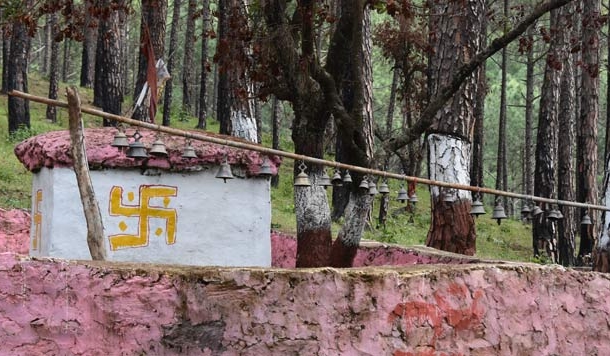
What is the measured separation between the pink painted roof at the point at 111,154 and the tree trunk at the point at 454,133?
7.13ft

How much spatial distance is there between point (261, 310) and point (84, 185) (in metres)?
1.62

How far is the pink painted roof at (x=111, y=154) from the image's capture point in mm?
7578

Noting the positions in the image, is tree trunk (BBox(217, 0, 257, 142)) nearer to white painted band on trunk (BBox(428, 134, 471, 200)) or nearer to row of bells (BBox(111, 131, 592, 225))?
row of bells (BBox(111, 131, 592, 225))

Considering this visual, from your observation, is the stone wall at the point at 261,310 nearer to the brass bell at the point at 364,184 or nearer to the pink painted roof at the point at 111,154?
the brass bell at the point at 364,184

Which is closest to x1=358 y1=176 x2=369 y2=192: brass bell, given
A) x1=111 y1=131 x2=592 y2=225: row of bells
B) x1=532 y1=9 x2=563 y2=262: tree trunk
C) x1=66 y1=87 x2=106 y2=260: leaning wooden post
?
x1=111 y1=131 x2=592 y2=225: row of bells

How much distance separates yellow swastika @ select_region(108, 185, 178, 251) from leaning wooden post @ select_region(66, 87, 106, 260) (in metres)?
1.80

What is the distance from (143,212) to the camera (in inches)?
302

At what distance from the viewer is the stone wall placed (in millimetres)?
4691

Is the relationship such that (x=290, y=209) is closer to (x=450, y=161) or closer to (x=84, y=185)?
(x=450, y=161)

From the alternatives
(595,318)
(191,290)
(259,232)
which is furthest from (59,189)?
(595,318)

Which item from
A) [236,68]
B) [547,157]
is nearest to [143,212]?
[236,68]

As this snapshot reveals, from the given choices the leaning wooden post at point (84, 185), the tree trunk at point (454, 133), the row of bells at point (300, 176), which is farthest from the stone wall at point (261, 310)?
the tree trunk at point (454, 133)

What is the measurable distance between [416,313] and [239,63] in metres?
5.73

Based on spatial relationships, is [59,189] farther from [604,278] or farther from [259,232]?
[604,278]
